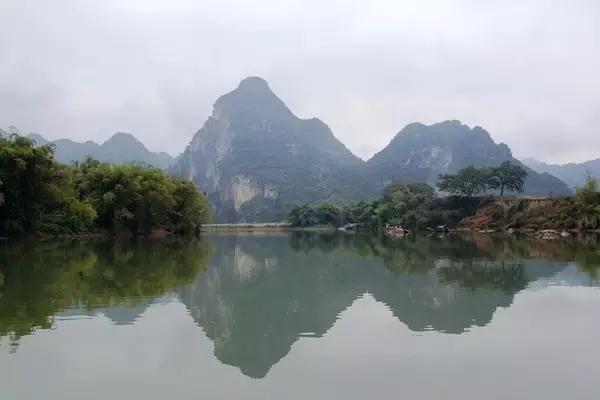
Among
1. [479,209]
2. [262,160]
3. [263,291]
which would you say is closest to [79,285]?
[263,291]

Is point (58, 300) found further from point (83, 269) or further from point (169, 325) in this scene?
point (83, 269)

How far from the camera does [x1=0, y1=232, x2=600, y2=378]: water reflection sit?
8.33 m

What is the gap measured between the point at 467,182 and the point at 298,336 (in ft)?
191

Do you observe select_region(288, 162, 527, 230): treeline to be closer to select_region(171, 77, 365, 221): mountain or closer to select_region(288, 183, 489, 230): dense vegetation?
select_region(288, 183, 489, 230): dense vegetation

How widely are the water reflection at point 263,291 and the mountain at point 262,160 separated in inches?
4172

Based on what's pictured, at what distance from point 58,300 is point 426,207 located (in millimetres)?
53087

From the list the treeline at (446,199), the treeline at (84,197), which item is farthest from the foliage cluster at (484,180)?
the treeline at (84,197)

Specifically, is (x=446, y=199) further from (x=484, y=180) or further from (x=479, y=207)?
(x=484, y=180)

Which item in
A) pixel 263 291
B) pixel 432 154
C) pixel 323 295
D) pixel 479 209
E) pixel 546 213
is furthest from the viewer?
pixel 432 154

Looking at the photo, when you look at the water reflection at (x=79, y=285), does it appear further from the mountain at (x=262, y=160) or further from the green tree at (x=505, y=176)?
the mountain at (x=262, y=160)

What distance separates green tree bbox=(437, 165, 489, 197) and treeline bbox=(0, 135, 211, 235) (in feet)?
95.9

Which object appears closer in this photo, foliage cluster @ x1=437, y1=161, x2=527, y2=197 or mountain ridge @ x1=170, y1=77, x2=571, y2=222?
foliage cluster @ x1=437, y1=161, x2=527, y2=197

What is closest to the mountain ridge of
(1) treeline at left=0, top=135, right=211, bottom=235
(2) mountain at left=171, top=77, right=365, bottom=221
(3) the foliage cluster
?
(2) mountain at left=171, top=77, right=365, bottom=221

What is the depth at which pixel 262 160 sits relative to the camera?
155 meters
